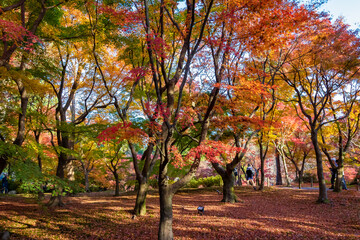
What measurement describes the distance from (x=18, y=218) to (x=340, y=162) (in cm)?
1567

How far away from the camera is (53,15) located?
26.0 feet

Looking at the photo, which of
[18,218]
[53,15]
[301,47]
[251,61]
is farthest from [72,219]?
[301,47]

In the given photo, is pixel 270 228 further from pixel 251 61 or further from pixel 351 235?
pixel 251 61

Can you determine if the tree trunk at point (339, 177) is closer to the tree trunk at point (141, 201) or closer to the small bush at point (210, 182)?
the small bush at point (210, 182)

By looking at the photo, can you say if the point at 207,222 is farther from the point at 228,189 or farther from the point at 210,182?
the point at 210,182

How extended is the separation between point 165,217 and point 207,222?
277 cm

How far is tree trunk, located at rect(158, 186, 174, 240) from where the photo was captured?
5361 mm

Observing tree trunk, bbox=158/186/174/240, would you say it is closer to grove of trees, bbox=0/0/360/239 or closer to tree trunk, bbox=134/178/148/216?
grove of trees, bbox=0/0/360/239

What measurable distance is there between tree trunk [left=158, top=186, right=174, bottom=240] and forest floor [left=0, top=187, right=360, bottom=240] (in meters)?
1.01

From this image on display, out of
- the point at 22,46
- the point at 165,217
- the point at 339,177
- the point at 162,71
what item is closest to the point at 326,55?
the point at 339,177

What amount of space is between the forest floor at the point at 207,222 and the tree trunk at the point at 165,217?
101 cm

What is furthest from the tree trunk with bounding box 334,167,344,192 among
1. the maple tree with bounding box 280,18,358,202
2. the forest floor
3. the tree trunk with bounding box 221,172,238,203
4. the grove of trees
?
the tree trunk with bounding box 221,172,238,203

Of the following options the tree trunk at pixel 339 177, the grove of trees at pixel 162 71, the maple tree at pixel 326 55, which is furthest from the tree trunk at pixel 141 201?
the tree trunk at pixel 339 177

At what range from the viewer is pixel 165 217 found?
5473mm
